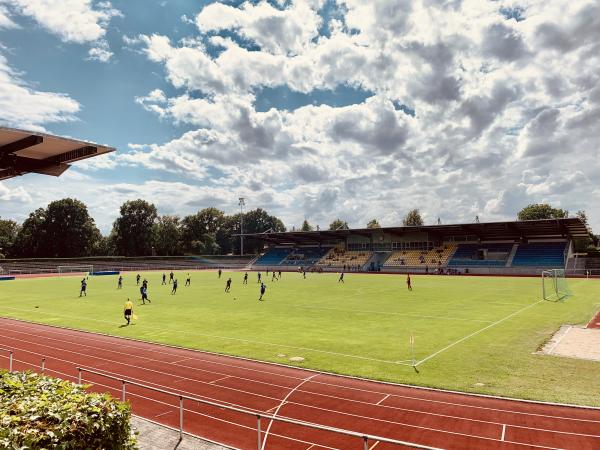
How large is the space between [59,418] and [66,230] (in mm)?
105574

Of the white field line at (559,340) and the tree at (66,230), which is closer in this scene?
the white field line at (559,340)

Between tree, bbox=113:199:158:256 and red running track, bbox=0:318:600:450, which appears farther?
tree, bbox=113:199:158:256

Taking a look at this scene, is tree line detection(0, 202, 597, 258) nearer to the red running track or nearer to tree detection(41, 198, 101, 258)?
tree detection(41, 198, 101, 258)

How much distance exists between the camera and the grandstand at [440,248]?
211 feet

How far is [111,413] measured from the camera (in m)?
5.67

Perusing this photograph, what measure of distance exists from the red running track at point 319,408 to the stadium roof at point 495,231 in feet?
191

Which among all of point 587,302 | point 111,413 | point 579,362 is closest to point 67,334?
point 111,413

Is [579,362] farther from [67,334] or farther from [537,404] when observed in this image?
[67,334]

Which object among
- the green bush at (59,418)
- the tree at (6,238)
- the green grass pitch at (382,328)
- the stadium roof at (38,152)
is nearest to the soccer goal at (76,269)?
the tree at (6,238)

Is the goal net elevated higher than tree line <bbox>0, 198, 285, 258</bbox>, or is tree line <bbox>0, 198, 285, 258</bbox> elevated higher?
tree line <bbox>0, 198, 285, 258</bbox>

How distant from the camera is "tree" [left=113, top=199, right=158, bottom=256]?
108312 mm

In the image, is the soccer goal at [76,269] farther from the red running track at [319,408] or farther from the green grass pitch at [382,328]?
the red running track at [319,408]

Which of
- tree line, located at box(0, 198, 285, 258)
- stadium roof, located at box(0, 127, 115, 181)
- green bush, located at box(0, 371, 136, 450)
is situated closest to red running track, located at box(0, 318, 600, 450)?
green bush, located at box(0, 371, 136, 450)

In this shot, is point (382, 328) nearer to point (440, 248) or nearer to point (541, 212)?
point (440, 248)
